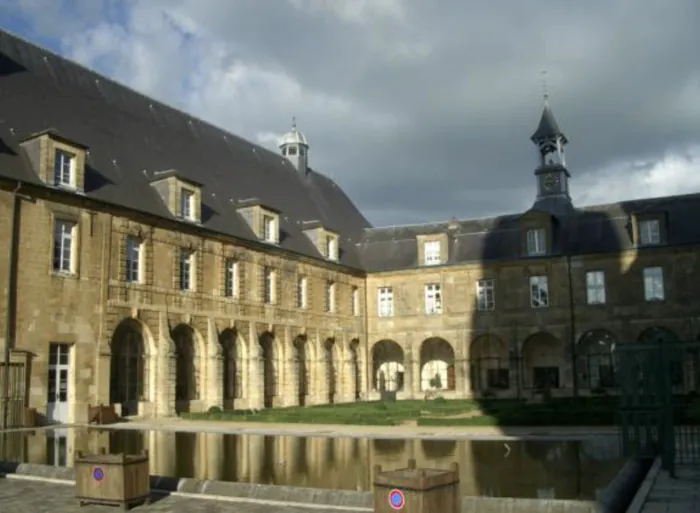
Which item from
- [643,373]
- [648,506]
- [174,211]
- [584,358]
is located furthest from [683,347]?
[584,358]

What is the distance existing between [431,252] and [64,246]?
21756mm

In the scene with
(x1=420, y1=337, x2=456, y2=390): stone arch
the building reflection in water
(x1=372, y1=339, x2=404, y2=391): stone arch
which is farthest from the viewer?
(x1=372, y1=339, x2=404, y2=391): stone arch

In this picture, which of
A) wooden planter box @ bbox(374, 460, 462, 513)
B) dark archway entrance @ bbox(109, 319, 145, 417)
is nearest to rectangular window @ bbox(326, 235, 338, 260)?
dark archway entrance @ bbox(109, 319, 145, 417)

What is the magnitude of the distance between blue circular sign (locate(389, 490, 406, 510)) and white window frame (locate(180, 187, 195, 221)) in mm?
22643

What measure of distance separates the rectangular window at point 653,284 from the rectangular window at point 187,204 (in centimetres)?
2136

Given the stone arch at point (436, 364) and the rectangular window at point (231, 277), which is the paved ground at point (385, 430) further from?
the stone arch at point (436, 364)

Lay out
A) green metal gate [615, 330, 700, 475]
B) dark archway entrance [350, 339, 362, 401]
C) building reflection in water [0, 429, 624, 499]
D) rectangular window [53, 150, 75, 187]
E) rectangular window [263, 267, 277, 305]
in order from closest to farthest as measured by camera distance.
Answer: building reflection in water [0, 429, 624, 499] → green metal gate [615, 330, 700, 475] → rectangular window [53, 150, 75, 187] → rectangular window [263, 267, 277, 305] → dark archway entrance [350, 339, 362, 401]

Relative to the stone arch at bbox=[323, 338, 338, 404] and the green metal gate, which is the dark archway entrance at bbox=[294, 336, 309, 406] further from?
the green metal gate

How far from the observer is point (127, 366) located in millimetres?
26672

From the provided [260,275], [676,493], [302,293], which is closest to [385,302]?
[302,293]

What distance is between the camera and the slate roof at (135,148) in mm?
25609

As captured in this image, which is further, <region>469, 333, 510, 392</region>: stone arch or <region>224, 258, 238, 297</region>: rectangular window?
<region>469, 333, 510, 392</region>: stone arch

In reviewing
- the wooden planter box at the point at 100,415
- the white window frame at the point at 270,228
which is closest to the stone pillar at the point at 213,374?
the wooden planter box at the point at 100,415

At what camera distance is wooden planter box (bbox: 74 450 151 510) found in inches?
363
